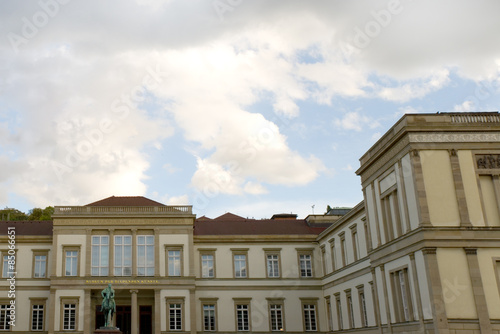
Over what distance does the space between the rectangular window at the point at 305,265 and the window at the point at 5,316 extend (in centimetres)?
2301

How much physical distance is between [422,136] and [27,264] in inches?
1278

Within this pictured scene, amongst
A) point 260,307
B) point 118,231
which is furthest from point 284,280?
point 118,231

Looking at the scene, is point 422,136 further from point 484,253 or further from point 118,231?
point 118,231

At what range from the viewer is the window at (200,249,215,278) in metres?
44.8

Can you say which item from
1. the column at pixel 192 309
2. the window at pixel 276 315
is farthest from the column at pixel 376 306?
the column at pixel 192 309

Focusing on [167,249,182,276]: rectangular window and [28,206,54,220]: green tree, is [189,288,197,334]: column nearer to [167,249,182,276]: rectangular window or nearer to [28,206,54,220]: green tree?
[167,249,182,276]: rectangular window

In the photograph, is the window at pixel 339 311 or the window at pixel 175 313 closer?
the window at pixel 339 311

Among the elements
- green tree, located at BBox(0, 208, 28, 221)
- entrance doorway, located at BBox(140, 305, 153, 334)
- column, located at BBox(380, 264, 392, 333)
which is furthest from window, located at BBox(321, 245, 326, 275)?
green tree, located at BBox(0, 208, 28, 221)

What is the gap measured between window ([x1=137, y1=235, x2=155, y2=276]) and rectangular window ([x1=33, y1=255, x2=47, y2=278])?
304 inches

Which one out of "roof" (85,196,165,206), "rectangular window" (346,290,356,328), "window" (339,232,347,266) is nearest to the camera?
"rectangular window" (346,290,356,328)

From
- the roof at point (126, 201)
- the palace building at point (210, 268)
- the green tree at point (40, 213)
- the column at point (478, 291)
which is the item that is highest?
the green tree at point (40, 213)

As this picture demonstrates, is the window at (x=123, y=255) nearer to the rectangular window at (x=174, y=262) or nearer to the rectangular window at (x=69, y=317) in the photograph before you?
the rectangular window at (x=174, y=262)

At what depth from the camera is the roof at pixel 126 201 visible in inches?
1808

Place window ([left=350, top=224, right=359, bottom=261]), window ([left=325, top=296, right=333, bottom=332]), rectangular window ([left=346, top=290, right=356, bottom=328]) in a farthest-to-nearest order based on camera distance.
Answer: window ([left=325, top=296, right=333, bottom=332]), rectangular window ([left=346, top=290, right=356, bottom=328]), window ([left=350, top=224, right=359, bottom=261])
